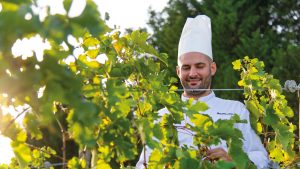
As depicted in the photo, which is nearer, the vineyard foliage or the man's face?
the vineyard foliage

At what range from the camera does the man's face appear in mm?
3027

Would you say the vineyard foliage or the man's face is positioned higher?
the man's face

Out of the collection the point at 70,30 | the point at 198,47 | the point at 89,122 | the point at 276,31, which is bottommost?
the point at 89,122

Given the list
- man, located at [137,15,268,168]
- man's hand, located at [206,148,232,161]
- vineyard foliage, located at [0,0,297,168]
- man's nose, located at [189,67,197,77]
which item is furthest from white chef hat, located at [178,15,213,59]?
man's hand, located at [206,148,232,161]

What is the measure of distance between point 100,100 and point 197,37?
1790 millimetres

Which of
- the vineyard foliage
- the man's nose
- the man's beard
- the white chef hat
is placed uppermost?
the white chef hat

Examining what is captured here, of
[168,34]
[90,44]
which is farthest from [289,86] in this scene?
[168,34]

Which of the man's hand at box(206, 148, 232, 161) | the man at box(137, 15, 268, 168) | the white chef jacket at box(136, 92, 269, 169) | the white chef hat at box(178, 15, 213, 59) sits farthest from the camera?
the white chef hat at box(178, 15, 213, 59)

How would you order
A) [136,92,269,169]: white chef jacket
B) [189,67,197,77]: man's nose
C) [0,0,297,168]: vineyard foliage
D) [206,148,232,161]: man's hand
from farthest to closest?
[189,67,197,77]: man's nose → [136,92,269,169]: white chef jacket → [206,148,232,161]: man's hand → [0,0,297,168]: vineyard foliage

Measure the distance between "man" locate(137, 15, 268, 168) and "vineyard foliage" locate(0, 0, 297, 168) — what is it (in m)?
0.09

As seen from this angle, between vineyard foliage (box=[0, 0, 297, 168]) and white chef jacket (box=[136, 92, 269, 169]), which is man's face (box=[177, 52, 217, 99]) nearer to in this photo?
white chef jacket (box=[136, 92, 269, 169])

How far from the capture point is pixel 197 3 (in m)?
12.8

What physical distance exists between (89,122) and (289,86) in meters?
2.27

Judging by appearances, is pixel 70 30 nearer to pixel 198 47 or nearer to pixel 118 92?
pixel 118 92
